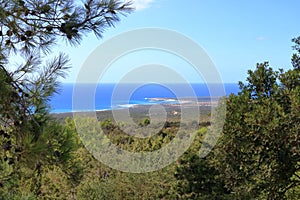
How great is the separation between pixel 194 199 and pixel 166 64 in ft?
14.8

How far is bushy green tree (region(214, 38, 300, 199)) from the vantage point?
3.02 metres

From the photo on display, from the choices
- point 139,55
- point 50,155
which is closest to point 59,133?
point 50,155

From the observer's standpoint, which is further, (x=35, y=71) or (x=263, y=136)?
(x=263, y=136)

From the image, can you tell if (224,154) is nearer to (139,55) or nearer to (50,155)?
(139,55)

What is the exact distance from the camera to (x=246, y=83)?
3.73 meters

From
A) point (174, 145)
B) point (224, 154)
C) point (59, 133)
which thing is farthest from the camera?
point (174, 145)

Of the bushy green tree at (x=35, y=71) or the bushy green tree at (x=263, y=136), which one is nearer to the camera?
the bushy green tree at (x=35, y=71)

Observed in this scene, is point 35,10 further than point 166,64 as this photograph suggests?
No

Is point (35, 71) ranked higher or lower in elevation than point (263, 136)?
higher

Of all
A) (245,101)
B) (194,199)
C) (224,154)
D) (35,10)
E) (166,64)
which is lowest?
(194,199)

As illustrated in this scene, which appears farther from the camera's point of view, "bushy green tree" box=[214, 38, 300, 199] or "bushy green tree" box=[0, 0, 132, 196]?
"bushy green tree" box=[214, 38, 300, 199]

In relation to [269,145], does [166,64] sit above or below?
above

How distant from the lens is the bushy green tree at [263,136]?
302 centimetres

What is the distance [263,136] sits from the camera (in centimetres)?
312
